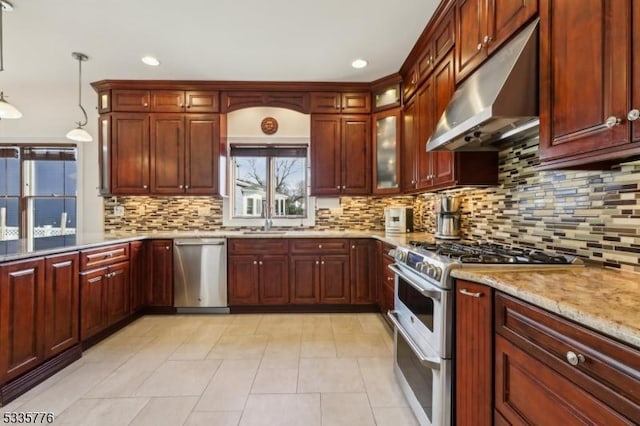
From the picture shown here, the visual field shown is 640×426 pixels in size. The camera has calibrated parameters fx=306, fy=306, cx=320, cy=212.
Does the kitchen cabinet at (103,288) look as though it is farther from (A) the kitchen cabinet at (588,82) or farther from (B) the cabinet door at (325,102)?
(A) the kitchen cabinet at (588,82)

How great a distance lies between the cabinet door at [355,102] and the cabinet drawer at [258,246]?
1.76 metres

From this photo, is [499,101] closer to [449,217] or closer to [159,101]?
[449,217]

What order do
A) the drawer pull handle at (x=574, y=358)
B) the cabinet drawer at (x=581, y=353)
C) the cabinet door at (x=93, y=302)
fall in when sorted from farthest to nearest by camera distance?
the cabinet door at (x=93, y=302) < the drawer pull handle at (x=574, y=358) < the cabinet drawer at (x=581, y=353)

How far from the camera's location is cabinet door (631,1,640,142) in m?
0.96

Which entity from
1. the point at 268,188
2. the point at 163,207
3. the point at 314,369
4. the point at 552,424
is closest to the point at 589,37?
the point at 552,424

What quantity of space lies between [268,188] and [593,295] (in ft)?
11.9

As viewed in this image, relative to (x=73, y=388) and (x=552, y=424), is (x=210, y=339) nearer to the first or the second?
(x=73, y=388)

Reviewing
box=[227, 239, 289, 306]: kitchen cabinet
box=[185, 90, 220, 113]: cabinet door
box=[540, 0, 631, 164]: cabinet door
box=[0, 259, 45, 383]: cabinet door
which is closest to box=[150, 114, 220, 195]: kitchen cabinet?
box=[185, 90, 220, 113]: cabinet door

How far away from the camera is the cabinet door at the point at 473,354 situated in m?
1.25

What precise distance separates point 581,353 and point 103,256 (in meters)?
3.29

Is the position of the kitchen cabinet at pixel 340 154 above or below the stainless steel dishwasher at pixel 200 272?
above

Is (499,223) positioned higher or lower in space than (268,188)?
lower

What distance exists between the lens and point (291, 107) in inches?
147

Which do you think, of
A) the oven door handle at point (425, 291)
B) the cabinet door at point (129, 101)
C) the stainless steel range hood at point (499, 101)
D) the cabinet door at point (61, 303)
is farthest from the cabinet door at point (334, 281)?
the cabinet door at point (129, 101)
